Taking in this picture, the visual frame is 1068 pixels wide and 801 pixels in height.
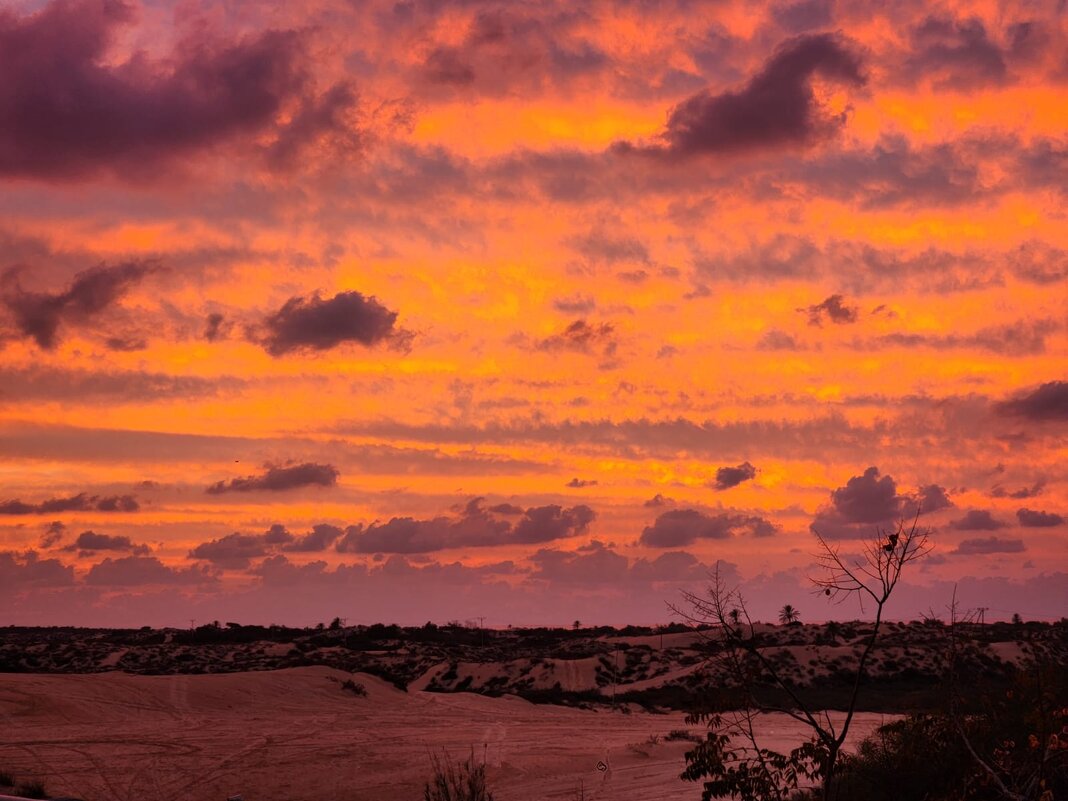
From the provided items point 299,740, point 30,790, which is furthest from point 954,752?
point 299,740

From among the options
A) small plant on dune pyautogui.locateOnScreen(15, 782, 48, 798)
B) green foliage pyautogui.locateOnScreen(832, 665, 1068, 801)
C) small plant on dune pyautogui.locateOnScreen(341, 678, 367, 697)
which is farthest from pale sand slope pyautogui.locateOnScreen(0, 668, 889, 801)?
green foliage pyautogui.locateOnScreen(832, 665, 1068, 801)

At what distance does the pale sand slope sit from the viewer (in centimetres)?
3019

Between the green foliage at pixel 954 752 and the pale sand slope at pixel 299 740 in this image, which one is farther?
the pale sand slope at pixel 299 740

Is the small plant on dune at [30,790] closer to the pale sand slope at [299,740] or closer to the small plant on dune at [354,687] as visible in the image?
the pale sand slope at [299,740]

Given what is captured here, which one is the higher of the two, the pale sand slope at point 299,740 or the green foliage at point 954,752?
the green foliage at point 954,752

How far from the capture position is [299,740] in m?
40.1

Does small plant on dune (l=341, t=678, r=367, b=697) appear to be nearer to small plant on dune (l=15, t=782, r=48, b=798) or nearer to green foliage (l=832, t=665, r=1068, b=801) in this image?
small plant on dune (l=15, t=782, r=48, b=798)

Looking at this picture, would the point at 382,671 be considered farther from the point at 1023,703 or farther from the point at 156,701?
the point at 1023,703

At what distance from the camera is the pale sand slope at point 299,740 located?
99.0 ft

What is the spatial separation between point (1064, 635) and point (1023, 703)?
229 feet

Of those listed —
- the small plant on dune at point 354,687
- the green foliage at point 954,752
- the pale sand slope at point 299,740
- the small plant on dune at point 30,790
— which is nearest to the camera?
the green foliage at point 954,752

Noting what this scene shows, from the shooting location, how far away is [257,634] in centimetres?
11650

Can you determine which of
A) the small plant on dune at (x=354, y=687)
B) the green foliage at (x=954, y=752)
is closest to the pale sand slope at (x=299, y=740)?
the small plant on dune at (x=354, y=687)

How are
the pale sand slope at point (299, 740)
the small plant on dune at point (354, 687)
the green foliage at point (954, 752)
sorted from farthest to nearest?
the small plant on dune at point (354, 687)
the pale sand slope at point (299, 740)
the green foliage at point (954, 752)
